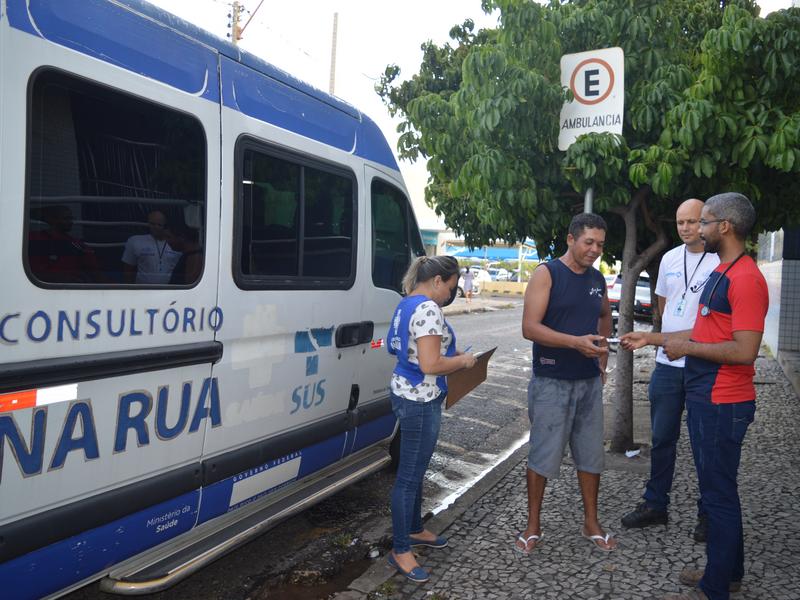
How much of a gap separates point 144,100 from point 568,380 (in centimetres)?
253

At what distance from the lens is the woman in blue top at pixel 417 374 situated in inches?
133

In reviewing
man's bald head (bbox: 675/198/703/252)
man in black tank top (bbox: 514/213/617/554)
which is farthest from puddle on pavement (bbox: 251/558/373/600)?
man's bald head (bbox: 675/198/703/252)

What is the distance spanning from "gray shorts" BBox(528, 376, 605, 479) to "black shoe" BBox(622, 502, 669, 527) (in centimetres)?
55

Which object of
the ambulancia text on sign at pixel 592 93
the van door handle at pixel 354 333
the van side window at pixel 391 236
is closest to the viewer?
the van door handle at pixel 354 333

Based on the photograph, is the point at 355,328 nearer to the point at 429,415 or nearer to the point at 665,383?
the point at 429,415

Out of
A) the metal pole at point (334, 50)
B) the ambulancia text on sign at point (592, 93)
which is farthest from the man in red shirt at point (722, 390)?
the metal pole at point (334, 50)

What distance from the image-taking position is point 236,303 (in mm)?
3260

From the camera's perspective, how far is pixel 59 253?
243cm

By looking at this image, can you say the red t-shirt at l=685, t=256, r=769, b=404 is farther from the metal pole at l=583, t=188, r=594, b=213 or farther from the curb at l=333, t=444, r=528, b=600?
the metal pole at l=583, t=188, r=594, b=213

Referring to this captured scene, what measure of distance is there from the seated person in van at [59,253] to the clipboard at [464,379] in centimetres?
182

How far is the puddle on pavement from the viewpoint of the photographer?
11.4 feet

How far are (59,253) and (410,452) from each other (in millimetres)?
1920

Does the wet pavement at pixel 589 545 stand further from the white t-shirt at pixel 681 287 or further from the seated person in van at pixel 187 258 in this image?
the seated person in van at pixel 187 258

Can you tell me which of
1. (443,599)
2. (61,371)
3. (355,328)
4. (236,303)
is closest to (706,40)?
(355,328)
